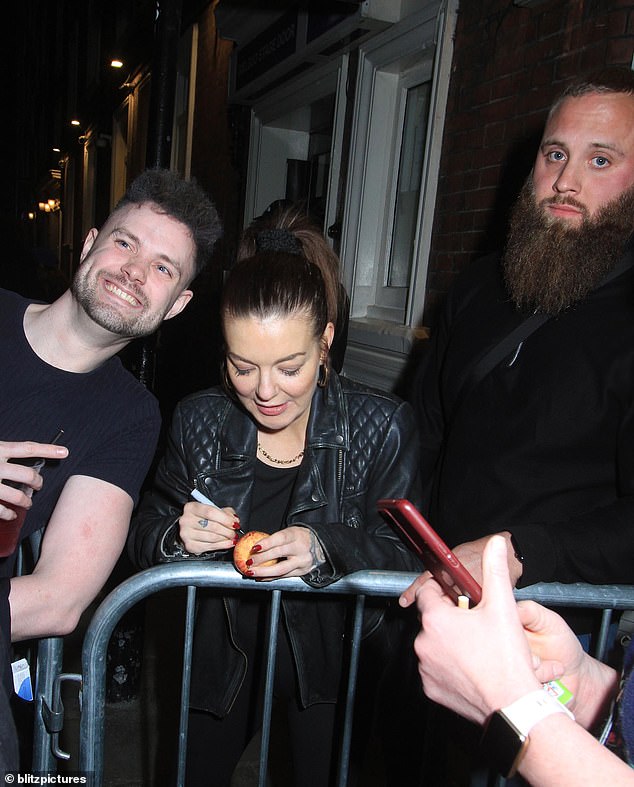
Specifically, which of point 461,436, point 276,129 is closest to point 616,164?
point 461,436

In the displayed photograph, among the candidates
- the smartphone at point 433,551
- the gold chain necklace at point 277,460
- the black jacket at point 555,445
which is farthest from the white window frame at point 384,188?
the smartphone at point 433,551

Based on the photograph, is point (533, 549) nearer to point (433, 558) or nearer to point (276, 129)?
point (433, 558)

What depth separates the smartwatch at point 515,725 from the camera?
999mm

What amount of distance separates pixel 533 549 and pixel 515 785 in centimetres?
71

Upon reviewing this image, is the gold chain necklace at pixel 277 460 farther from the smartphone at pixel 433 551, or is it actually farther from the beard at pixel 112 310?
the smartphone at pixel 433 551

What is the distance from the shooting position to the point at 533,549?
5.79ft

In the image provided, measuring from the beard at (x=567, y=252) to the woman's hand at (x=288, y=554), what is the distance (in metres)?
1.11

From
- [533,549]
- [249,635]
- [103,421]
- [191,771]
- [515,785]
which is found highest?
[103,421]

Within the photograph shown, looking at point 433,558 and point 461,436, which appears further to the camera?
point 461,436

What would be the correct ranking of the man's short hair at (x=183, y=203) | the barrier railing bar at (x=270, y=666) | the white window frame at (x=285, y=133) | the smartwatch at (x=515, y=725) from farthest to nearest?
the white window frame at (x=285, y=133), the man's short hair at (x=183, y=203), the barrier railing bar at (x=270, y=666), the smartwatch at (x=515, y=725)

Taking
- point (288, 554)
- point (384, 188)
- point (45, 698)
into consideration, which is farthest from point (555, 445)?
point (384, 188)

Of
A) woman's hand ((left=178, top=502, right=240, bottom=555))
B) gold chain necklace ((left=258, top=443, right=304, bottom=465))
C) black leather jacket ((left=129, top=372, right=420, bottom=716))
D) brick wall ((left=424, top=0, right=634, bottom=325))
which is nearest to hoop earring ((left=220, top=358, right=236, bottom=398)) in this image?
black leather jacket ((left=129, top=372, right=420, bottom=716))

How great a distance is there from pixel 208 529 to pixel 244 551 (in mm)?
159

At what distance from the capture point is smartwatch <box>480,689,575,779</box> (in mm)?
999
